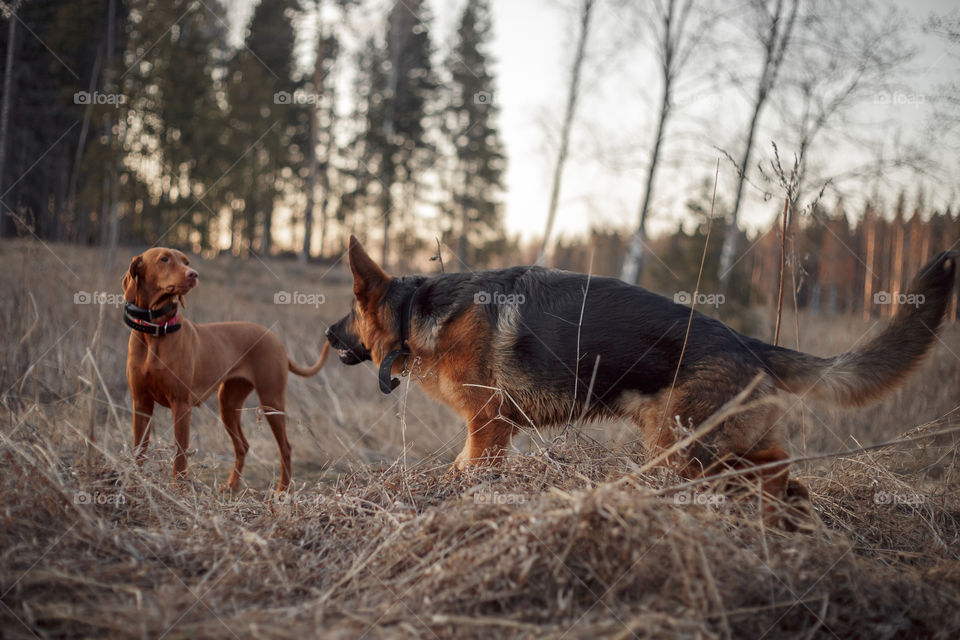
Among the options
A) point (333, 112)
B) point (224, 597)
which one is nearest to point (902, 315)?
point (224, 597)

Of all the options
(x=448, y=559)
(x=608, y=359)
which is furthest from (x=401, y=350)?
(x=448, y=559)

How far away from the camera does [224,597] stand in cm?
189

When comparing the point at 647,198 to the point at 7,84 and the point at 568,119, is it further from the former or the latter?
the point at 7,84

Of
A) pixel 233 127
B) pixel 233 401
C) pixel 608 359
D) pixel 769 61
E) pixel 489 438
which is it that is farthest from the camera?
pixel 233 127

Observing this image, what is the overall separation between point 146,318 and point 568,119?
13078 mm

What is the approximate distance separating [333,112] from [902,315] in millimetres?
23034

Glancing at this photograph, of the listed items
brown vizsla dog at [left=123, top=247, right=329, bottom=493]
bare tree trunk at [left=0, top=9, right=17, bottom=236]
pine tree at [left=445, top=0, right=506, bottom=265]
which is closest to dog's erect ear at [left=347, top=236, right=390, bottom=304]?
brown vizsla dog at [left=123, top=247, right=329, bottom=493]

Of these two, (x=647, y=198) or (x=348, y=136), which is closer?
(x=647, y=198)

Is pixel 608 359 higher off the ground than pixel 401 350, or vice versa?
pixel 608 359

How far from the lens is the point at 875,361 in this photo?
313cm

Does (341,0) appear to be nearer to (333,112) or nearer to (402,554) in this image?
(333,112)

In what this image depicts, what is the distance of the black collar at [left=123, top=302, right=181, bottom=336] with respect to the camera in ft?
12.1

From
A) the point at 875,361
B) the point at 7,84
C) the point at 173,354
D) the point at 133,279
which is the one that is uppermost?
the point at 7,84

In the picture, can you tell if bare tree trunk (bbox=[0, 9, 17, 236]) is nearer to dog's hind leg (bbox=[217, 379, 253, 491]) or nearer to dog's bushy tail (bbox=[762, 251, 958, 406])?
dog's hind leg (bbox=[217, 379, 253, 491])
